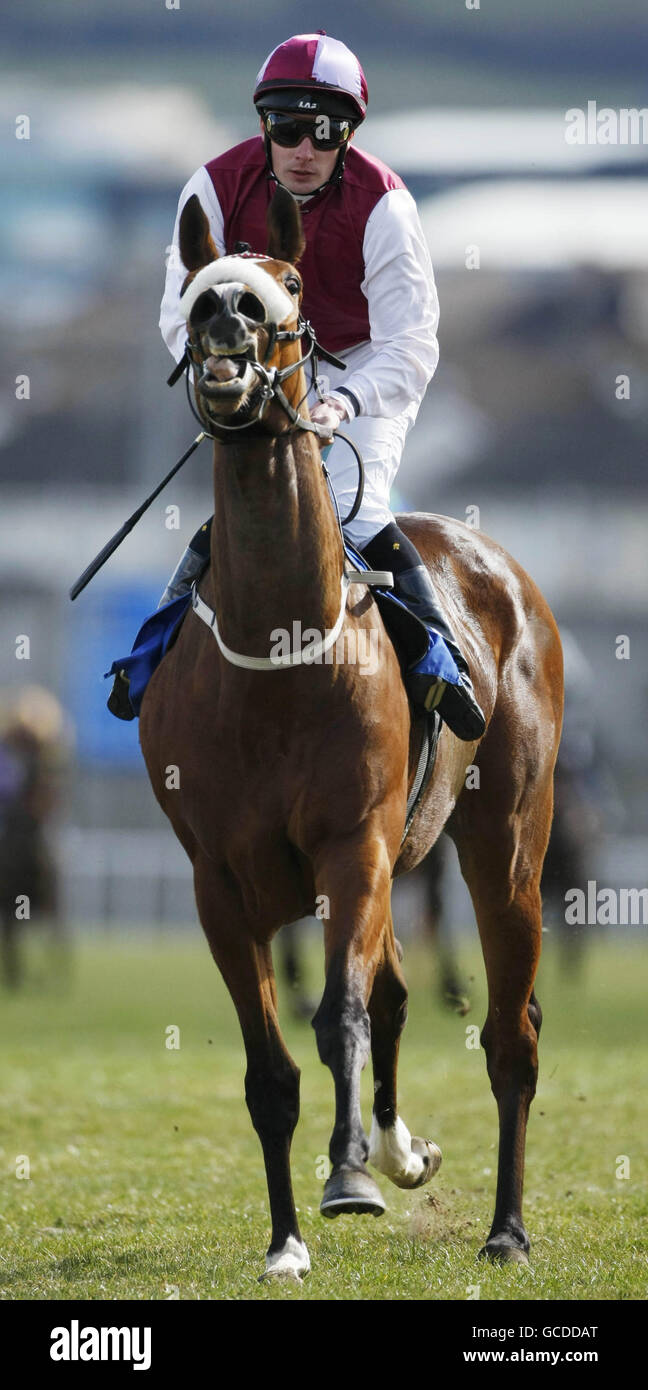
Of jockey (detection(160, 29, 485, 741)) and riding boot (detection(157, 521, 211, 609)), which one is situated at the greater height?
jockey (detection(160, 29, 485, 741))

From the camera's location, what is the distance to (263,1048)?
15.5 ft

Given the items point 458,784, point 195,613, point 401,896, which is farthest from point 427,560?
point 401,896

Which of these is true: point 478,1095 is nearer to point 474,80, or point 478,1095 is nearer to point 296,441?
point 296,441

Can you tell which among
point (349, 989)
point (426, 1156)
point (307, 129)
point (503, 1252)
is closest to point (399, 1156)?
point (426, 1156)

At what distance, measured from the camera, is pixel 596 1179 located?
6641 mm

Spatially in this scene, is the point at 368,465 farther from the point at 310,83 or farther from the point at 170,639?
the point at 310,83

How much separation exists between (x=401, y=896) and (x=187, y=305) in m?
10.9

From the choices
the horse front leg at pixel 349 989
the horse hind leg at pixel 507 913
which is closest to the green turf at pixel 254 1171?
the horse hind leg at pixel 507 913

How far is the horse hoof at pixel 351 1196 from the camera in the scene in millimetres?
3777

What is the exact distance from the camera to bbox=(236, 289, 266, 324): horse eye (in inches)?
158

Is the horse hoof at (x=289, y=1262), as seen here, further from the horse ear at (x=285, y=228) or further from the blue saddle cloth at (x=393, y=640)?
the horse ear at (x=285, y=228)

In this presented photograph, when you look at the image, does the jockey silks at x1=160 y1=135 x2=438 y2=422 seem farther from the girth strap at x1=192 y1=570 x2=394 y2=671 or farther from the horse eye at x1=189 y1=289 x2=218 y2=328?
the horse eye at x1=189 y1=289 x2=218 y2=328

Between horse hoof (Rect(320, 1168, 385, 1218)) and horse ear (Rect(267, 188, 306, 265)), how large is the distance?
2.10 m

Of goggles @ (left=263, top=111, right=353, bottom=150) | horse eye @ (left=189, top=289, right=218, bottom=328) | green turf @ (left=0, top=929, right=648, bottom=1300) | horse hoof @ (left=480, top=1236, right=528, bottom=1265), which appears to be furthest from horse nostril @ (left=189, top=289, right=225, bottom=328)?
horse hoof @ (left=480, top=1236, right=528, bottom=1265)
